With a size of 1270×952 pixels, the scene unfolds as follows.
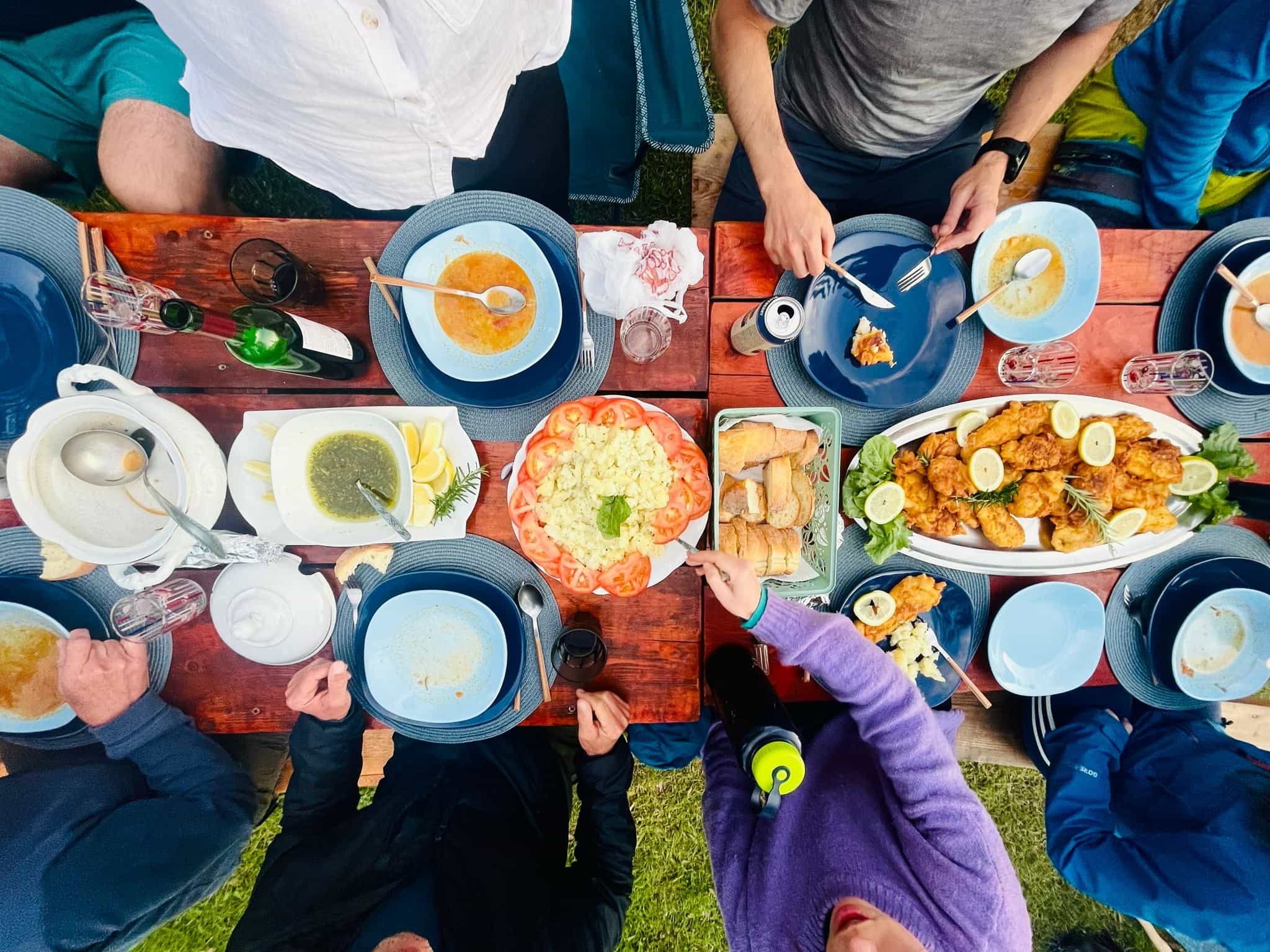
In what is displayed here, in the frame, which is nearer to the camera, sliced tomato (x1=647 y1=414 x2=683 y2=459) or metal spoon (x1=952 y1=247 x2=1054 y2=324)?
sliced tomato (x1=647 y1=414 x2=683 y2=459)

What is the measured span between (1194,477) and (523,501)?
6.85ft

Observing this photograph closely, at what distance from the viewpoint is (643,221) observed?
292 centimetres

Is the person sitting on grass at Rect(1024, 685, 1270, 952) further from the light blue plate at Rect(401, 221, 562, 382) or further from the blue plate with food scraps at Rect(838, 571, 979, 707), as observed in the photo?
the light blue plate at Rect(401, 221, 562, 382)

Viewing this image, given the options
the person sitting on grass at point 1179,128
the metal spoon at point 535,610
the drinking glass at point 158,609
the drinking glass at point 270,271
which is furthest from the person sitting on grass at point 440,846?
the person sitting on grass at point 1179,128

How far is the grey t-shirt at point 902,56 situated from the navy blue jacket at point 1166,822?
2335 millimetres

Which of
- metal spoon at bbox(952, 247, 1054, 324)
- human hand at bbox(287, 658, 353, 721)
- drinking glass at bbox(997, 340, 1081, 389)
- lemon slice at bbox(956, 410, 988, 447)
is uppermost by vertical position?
metal spoon at bbox(952, 247, 1054, 324)

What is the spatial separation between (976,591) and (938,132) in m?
1.68

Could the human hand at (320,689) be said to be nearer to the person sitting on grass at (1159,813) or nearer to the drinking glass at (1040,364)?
Result: the drinking glass at (1040,364)

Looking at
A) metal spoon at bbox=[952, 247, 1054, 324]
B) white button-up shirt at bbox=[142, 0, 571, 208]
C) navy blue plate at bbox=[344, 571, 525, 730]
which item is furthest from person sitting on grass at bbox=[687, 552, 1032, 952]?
white button-up shirt at bbox=[142, 0, 571, 208]

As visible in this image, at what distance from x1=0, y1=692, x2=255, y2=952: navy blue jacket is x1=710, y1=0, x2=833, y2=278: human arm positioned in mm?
2314

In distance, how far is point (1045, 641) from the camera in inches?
72.4

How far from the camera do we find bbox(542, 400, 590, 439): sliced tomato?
1.42m

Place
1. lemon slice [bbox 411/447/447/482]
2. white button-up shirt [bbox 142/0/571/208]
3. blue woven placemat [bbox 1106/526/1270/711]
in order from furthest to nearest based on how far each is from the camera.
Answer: blue woven placemat [bbox 1106/526/1270/711]
lemon slice [bbox 411/447/447/482]
white button-up shirt [bbox 142/0/571/208]

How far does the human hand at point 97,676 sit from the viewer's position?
1.55 metres
